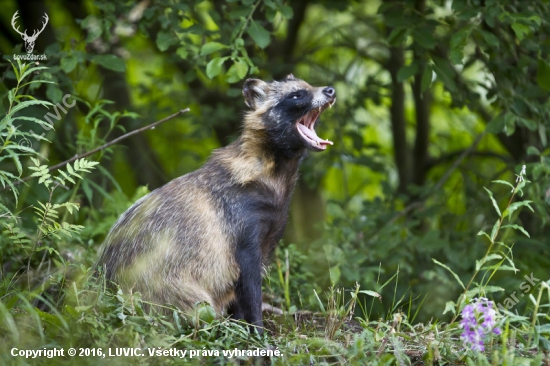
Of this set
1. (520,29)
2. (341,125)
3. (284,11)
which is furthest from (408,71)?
(341,125)

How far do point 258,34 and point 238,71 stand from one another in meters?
0.38

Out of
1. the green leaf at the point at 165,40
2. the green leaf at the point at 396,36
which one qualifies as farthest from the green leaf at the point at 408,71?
the green leaf at the point at 165,40

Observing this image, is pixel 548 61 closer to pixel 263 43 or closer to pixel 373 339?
pixel 263 43

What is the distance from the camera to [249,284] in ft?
15.1

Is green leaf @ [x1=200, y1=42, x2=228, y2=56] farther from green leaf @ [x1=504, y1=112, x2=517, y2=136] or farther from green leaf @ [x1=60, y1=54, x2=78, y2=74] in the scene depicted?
green leaf @ [x1=504, y1=112, x2=517, y2=136]

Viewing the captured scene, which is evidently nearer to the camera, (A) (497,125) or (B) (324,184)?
(A) (497,125)

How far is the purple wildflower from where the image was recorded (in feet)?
11.6

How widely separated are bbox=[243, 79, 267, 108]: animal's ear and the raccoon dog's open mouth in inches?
15.1

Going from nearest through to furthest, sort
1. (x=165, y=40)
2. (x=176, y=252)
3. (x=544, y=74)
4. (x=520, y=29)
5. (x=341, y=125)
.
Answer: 1. (x=176, y=252)
2. (x=520, y=29)
3. (x=544, y=74)
4. (x=165, y=40)
5. (x=341, y=125)

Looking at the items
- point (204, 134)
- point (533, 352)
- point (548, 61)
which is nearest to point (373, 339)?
point (533, 352)

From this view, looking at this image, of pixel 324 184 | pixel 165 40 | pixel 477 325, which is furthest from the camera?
pixel 324 184

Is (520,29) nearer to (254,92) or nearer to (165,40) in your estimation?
(254,92)

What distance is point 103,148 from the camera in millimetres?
5281

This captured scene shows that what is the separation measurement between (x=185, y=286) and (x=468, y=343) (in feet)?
5.98
